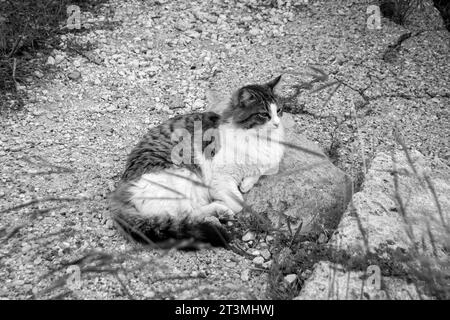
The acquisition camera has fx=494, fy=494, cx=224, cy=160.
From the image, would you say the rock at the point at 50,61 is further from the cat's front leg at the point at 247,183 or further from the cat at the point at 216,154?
the cat's front leg at the point at 247,183

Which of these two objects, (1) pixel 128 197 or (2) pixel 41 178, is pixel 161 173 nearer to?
(1) pixel 128 197

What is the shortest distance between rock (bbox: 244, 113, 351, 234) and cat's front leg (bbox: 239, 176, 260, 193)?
0.03 meters

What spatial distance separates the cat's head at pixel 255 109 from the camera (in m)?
3.53

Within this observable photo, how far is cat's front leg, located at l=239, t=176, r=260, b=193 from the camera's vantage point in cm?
358

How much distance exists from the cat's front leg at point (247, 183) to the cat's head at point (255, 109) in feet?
1.24

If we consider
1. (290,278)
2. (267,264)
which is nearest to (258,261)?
(267,264)

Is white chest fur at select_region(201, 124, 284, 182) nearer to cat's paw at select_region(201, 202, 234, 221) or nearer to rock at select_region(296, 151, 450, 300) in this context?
cat's paw at select_region(201, 202, 234, 221)

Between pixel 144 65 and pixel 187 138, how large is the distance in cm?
154

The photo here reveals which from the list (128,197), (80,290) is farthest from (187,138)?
(80,290)

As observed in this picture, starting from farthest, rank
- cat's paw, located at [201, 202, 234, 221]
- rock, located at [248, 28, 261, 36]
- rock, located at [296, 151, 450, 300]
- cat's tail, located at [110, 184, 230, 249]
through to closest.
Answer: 1. rock, located at [248, 28, 261, 36]
2. cat's paw, located at [201, 202, 234, 221]
3. cat's tail, located at [110, 184, 230, 249]
4. rock, located at [296, 151, 450, 300]

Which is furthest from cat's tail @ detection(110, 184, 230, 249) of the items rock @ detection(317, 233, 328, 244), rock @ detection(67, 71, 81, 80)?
rock @ detection(67, 71, 81, 80)

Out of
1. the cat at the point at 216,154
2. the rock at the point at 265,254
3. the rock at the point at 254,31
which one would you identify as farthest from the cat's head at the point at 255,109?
the rock at the point at 254,31

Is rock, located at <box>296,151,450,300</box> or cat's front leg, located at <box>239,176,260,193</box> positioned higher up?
rock, located at <box>296,151,450,300</box>

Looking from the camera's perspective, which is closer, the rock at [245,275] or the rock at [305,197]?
the rock at [245,275]
